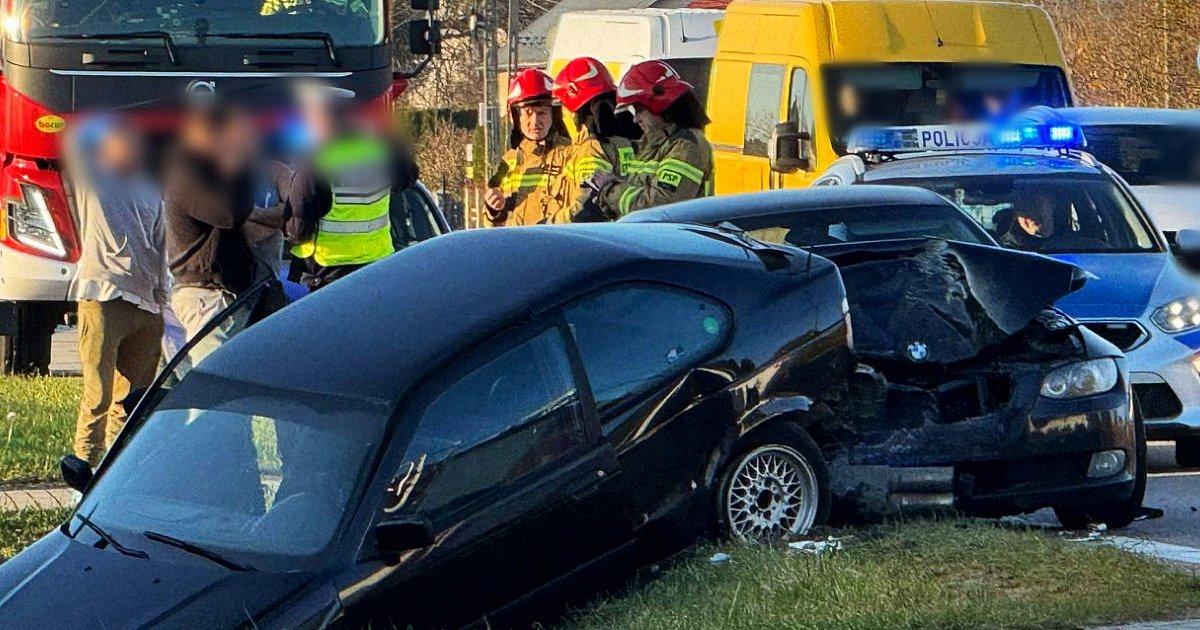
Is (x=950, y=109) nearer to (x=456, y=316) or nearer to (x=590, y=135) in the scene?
(x=590, y=135)

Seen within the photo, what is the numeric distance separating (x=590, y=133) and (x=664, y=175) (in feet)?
3.17

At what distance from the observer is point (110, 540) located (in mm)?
6301


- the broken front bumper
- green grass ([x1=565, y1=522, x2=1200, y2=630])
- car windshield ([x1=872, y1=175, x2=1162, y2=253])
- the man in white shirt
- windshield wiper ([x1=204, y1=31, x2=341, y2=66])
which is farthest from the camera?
windshield wiper ([x1=204, y1=31, x2=341, y2=66])

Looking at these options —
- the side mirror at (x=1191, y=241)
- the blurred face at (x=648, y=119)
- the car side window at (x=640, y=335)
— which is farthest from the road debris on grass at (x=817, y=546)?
the blurred face at (x=648, y=119)

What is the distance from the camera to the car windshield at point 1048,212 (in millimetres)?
11422

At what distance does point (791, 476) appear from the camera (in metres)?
7.36

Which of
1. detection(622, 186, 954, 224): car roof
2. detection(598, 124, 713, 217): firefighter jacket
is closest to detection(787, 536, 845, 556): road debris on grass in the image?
detection(622, 186, 954, 224): car roof

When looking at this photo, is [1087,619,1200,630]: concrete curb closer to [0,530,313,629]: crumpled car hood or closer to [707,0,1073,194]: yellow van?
[0,530,313,629]: crumpled car hood

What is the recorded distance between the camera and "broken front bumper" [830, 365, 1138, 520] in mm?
7910

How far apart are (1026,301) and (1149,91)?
69.0ft

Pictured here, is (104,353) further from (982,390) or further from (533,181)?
(982,390)

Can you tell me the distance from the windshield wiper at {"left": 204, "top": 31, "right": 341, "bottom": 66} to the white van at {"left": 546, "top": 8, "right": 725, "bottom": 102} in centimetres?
681

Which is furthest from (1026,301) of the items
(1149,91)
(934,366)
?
(1149,91)

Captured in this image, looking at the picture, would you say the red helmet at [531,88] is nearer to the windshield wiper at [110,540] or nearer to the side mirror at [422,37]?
the side mirror at [422,37]
